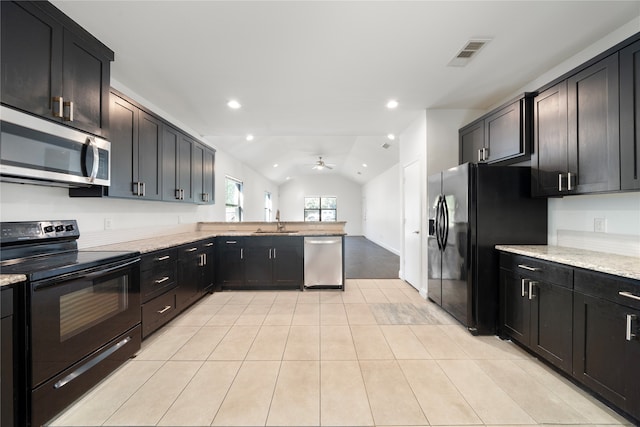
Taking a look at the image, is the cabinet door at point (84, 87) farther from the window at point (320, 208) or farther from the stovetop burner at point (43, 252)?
the window at point (320, 208)

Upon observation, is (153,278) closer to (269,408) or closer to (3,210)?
(3,210)

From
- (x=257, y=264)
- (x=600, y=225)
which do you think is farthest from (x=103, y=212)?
(x=600, y=225)

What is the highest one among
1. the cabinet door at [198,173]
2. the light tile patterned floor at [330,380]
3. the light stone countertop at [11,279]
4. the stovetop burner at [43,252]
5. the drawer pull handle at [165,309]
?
the cabinet door at [198,173]

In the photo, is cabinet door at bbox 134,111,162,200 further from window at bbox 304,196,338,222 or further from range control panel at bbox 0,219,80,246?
window at bbox 304,196,338,222

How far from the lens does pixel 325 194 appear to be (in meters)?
13.2

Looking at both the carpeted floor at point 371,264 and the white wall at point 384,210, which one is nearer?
the carpeted floor at point 371,264

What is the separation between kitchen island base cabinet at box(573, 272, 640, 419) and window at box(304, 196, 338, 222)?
37.7ft

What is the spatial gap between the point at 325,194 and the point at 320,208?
75 cm

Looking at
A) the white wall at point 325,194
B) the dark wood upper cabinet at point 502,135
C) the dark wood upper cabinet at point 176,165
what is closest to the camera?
the dark wood upper cabinet at point 502,135

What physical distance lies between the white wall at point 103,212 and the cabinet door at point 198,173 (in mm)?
321

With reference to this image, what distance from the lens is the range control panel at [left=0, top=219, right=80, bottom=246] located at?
67.6 inches

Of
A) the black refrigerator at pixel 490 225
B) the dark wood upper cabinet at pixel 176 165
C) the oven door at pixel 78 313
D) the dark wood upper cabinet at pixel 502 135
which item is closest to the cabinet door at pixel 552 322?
the black refrigerator at pixel 490 225

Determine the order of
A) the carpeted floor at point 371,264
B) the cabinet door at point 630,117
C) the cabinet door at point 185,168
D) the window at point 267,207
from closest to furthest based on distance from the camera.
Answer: the cabinet door at point 630,117
the cabinet door at point 185,168
the carpeted floor at point 371,264
the window at point 267,207

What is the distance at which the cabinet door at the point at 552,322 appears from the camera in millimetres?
1886
